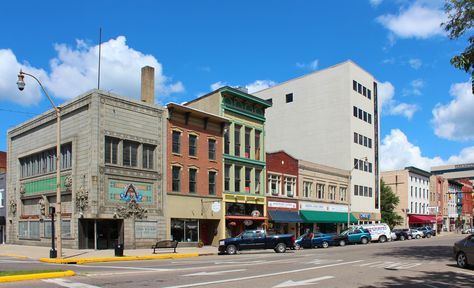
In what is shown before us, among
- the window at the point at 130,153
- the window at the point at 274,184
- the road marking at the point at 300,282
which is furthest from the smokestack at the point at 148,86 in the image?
the road marking at the point at 300,282

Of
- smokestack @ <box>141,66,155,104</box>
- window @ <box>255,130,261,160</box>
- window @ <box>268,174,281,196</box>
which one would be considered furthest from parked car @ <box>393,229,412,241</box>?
smokestack @ <box>141,66,155,104</box>

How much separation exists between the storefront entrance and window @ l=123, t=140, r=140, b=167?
418 cm

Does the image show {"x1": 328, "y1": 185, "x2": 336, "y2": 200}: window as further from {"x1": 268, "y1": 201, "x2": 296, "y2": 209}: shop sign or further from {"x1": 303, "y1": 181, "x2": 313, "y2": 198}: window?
{"x1": 268, "y1": 201, "x2": 296, "y2": 209}: shop sign

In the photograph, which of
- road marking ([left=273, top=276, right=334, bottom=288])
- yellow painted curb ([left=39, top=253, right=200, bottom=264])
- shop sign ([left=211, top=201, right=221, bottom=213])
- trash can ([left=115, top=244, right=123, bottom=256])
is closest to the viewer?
road marking ([left=273, top=276, right=334, bottom=288])

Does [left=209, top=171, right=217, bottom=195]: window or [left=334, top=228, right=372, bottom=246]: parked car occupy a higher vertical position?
[left=209, top=171, right=217, bottom=195]: window

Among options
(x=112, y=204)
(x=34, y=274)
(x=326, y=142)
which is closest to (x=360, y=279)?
(x=34, y=274)

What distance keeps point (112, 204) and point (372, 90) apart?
157 feet

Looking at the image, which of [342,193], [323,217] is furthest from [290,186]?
[342,193]

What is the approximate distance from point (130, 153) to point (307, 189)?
77.8 feet

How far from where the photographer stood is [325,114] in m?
67.0

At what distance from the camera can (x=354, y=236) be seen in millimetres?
48062

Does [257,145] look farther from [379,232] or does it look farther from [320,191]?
[379,232]

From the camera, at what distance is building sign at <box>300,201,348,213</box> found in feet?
173

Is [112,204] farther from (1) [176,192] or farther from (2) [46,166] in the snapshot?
(2) [46,166]
